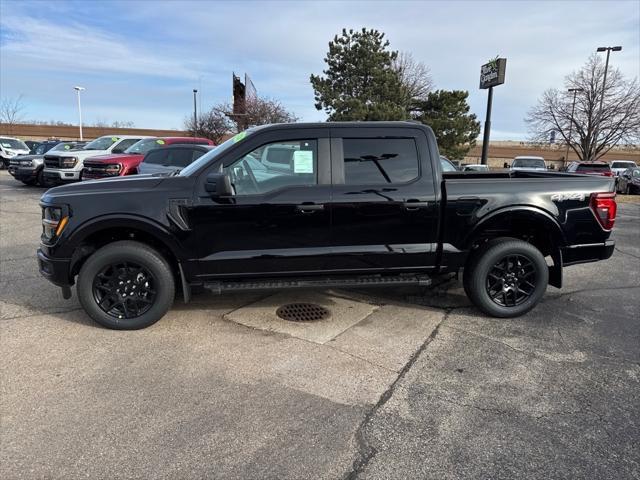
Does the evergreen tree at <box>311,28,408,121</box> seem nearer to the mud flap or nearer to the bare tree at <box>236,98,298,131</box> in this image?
the bare tree at <box>236,98,298,131</box>

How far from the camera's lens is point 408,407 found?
10.3 ft

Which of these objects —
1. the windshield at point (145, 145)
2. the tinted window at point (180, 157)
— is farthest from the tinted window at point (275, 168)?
the windshield at point (145, 145)

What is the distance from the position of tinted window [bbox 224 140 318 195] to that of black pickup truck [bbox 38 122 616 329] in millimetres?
11

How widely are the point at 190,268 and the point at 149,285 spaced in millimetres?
424

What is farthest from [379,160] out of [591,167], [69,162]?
[591,167]

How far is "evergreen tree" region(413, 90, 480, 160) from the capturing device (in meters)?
31.3

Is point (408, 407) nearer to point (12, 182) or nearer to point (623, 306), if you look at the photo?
point (623, 306)

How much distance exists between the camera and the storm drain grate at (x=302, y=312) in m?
4.71

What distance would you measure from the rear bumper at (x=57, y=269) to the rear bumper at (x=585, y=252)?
479cm

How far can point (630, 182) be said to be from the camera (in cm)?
2233

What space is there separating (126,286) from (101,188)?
922 mm

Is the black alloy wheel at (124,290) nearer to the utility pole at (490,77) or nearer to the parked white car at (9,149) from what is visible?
the utility pole at (490,77)

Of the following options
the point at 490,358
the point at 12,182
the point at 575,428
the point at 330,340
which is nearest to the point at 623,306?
the point at 490,358

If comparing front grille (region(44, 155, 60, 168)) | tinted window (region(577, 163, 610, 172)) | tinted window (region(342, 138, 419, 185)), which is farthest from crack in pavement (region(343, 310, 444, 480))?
tinted window (region(577, 163, 610, 172))
